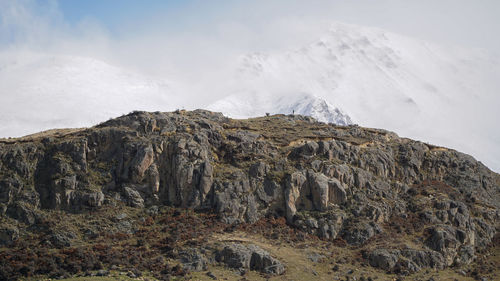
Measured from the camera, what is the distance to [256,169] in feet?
314

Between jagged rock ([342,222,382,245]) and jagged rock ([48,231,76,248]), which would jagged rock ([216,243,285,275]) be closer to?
jagged rock ([342,222,382,245])

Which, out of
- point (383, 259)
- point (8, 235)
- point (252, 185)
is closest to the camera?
point (8, 235)

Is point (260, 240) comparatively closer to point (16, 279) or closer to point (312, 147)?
point (312, 147)

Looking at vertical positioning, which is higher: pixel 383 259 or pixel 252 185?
pixel 252 185

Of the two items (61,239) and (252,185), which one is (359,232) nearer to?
(252,185)

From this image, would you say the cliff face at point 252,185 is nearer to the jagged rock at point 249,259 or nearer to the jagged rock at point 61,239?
the jagged rock at point 61,239

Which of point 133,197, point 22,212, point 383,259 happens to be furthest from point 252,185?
point 22,212

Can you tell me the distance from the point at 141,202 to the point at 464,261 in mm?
55892

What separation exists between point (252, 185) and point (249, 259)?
17.2 metres

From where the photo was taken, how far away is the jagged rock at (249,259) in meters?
78.8

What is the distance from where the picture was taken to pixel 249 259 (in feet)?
262

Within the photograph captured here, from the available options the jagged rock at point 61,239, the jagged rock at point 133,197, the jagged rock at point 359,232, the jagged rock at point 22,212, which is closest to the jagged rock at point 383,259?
the jagged rock at point 359,232

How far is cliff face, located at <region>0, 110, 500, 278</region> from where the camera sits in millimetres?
87375

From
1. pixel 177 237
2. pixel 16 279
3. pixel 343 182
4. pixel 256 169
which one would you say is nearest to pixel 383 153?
pixel 343 182
